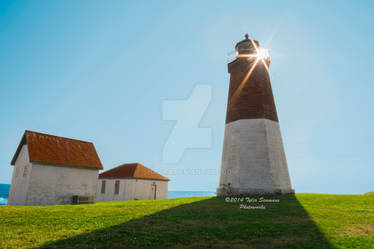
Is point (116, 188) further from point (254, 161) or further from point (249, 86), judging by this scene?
point (249, 86)

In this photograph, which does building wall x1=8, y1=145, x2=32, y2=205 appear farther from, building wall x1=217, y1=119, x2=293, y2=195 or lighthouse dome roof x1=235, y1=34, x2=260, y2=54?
lighthouse dome roof x1=235, y1=34, x2=260, y2=54

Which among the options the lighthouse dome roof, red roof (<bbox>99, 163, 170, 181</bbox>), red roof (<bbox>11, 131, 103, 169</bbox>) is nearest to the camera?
red roof (<bbox>11, 131, 103, 169</bbox>)

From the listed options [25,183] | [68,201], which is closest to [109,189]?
[68,201]

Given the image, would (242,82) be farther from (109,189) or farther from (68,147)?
(109,189)

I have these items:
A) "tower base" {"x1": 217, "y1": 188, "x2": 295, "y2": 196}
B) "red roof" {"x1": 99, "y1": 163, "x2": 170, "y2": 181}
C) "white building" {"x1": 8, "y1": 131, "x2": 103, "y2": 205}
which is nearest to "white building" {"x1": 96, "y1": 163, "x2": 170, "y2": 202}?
"red roof" {"x1": 99, "y1": 163, "x2": 170, "y2": 181}

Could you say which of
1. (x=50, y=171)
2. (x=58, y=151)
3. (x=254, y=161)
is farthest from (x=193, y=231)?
(x=58, y=151)

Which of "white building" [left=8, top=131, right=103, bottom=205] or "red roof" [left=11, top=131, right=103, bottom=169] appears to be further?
"red roof" [left=11, top=131, right=103, bottom=169]

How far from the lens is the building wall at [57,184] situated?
21.2 meters

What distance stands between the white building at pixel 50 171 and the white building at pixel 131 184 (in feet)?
25.0

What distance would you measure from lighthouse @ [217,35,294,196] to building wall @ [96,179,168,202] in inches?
602

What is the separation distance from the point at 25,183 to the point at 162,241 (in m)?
20.8

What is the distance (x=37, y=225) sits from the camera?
9.08 metres

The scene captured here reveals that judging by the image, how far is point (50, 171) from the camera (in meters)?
22.3

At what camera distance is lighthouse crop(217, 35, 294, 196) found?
65.5ft
